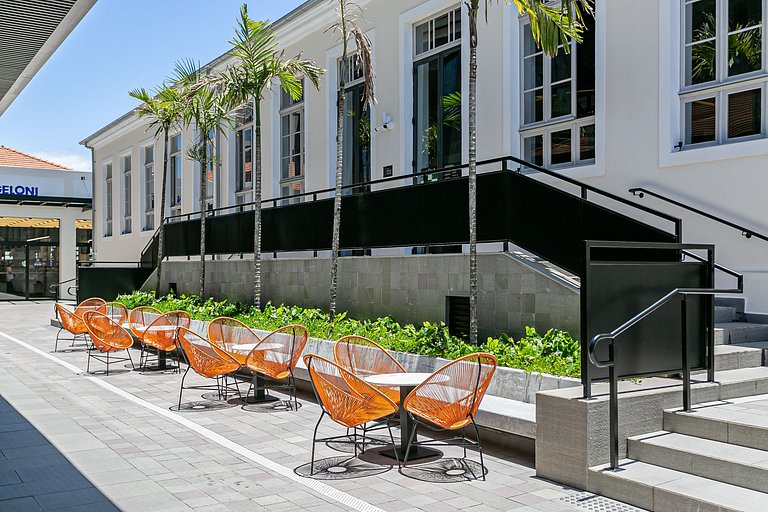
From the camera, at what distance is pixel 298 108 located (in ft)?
60.2

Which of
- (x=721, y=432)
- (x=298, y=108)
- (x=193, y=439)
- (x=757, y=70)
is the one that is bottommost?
(x=193, y=439)

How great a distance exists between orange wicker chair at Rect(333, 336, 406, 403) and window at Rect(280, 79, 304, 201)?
413 inches

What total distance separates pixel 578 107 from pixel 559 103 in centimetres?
46

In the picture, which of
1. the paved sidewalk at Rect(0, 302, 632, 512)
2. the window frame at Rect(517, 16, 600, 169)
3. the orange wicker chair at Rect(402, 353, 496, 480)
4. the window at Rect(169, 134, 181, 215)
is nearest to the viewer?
the paved sidewalk at Rect(0, 302, 632, 512)

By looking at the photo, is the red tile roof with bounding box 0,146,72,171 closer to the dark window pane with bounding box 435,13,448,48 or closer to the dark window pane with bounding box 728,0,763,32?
the dark window pane with bounding box 435,13,448,48

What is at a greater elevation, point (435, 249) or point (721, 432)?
point (435, 249)

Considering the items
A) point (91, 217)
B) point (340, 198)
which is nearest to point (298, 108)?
point (340, 198)

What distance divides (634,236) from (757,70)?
2.68 meters

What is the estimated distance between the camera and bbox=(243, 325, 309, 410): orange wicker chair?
9.15 meters

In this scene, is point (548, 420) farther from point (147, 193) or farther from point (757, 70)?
point (147, 193)

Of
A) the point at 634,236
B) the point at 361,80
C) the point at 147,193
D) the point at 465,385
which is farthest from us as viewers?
the point at 147,193

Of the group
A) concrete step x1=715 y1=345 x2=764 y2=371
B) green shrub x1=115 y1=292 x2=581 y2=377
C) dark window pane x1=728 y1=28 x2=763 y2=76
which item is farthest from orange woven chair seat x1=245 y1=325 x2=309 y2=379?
dark window pane x1=728 y1=28 x2=763 y2=76

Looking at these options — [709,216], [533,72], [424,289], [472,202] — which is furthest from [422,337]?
[533,72]

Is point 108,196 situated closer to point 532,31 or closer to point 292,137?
point 292,137
